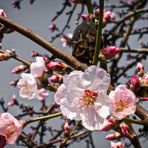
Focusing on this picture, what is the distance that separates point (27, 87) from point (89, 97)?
927 mm

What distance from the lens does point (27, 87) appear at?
271 cm

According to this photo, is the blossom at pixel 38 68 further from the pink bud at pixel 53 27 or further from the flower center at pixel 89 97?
the pink bud at pixel 53 27

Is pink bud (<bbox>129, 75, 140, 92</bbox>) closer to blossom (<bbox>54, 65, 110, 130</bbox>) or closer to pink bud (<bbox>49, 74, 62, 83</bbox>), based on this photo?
blossom (<bbox>54, 65, 110, 130</bbox>)

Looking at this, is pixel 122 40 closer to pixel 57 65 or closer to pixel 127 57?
pixel 127 57

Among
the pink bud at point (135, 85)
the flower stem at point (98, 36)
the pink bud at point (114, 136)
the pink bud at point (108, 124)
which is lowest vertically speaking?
the pink bud at point (114, 136)

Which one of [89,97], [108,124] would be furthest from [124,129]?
[89,97]

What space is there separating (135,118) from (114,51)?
35 centimetres

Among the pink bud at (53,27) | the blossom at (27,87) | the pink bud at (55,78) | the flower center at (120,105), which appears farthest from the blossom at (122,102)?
the pink bud at (53,27)

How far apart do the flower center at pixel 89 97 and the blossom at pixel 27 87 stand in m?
0.65

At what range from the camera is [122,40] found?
5.84m

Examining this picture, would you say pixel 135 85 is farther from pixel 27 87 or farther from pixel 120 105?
pixel 27 87

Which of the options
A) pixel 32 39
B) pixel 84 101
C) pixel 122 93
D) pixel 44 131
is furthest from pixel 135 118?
pixel 44 131

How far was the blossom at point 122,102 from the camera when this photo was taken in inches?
67.4

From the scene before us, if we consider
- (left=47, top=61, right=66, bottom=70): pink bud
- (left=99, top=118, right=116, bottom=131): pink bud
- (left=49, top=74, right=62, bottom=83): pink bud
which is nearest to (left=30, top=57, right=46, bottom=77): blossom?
(left=49, top=74, right=62, bottom=83): pink bud
